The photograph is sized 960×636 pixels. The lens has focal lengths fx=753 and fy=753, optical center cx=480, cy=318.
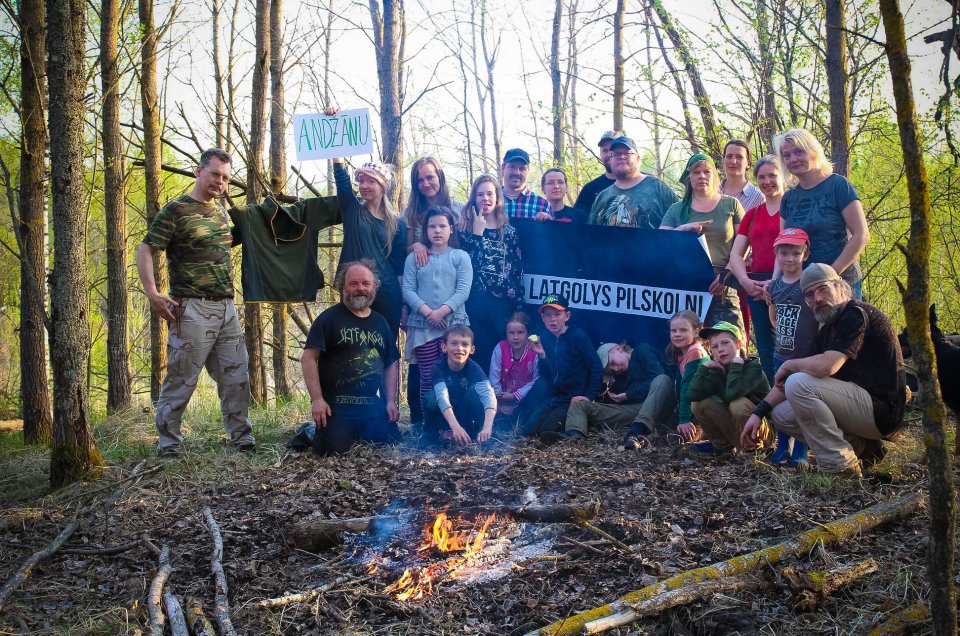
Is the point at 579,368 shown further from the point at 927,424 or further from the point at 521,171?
the point at 927,424

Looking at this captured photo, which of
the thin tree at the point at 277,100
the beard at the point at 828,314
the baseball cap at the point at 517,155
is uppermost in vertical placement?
the thin tree at the point at 277,100

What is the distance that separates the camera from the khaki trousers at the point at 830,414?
485 cm

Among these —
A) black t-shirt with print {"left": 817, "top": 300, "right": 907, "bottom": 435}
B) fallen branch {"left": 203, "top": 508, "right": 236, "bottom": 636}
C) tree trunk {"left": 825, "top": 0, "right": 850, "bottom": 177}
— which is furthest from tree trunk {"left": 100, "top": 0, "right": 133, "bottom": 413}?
tree trunk {"left": 825, "top": 0, "right": 850, "bottom": 177}

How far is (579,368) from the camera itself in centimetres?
670

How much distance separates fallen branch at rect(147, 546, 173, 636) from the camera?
3.43 meters

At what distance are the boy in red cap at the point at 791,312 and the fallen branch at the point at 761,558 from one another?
0.98m

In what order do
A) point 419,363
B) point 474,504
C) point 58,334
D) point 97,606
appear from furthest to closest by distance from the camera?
point 419,363 < point 58,334 < point 474,504 < point 97,606

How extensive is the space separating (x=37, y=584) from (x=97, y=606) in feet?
1.70

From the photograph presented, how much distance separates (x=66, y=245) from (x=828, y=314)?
516 cm

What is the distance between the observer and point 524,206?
736 centimetres

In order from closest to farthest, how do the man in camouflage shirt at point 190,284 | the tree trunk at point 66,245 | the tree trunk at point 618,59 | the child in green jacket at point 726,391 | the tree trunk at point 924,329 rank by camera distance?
the tree trunk at point 924,329 < the tree trunk at point 66,245 < the child in green jacket at point 726,391 < the man in camouflage shirt at point 190,284 < the tree trunk at point 618,59

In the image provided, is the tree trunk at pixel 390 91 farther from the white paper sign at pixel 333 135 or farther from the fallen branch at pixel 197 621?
the fallen branch at pixel 197 621

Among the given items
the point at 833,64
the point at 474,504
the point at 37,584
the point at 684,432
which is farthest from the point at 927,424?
the point at 833,64

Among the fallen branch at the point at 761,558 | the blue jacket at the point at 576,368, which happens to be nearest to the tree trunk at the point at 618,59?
the blue jacket at the point at 576,368
